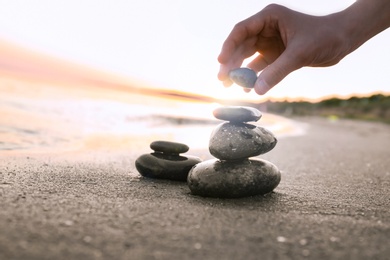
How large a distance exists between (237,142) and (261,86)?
72 cm

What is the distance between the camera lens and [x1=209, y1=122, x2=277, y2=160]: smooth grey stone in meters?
3.70

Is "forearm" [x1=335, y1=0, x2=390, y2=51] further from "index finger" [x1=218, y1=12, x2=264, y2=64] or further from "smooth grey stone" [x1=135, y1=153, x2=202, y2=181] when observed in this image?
"smooth grey stone" [x1=135, y1=153, x2=202, y2=181]

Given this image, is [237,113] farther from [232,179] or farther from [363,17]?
[363,17]

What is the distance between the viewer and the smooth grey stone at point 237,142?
370cm

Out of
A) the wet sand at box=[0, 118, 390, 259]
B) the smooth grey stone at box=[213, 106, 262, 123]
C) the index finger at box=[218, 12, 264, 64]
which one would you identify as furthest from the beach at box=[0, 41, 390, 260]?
the index finger at box=[218, 12, 264, 64]

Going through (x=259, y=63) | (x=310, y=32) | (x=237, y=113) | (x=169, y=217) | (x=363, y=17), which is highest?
(x=363, y=17)

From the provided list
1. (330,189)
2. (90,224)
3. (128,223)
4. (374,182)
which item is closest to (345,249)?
(128,223)

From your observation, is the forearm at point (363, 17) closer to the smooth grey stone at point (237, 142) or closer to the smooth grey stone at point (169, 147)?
the smooth grey stone at point (237, 142)

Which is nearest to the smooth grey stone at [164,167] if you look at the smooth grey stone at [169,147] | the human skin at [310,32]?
the smooth grey stone at [169,147]

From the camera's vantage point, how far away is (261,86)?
3.15 metres

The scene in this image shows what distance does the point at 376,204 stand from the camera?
3.44m

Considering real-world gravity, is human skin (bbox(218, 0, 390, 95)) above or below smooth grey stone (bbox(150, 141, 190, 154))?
above

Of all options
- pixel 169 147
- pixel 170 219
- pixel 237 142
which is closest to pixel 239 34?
pixel 237 142

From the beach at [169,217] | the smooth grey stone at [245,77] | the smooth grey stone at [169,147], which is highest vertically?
the smooth grey stone at [245,77]
